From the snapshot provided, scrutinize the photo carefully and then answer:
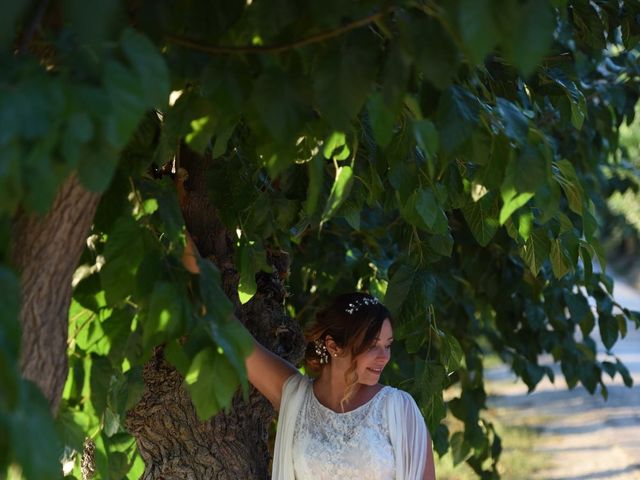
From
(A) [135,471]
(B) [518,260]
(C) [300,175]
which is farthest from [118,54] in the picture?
(B) [518,260]

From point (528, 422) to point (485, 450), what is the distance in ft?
24.0

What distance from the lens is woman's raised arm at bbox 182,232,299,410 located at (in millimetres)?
3475

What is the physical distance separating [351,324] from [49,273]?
165 centimetres

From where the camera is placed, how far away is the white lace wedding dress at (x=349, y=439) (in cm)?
351

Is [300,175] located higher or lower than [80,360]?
lower

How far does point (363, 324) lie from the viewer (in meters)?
3.56

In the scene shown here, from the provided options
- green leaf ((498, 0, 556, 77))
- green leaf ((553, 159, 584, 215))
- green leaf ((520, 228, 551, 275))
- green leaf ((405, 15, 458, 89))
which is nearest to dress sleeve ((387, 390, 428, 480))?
green leaf ((520, 228, 551, 275))

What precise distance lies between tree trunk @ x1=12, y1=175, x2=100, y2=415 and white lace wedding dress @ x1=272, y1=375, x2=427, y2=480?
153 cm

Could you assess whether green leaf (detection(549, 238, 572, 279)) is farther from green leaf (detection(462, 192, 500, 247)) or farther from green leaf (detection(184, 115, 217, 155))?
green leaf (detection(184, 115, 217, 155))

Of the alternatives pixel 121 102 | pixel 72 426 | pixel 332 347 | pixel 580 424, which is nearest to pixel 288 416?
pixel 332 347

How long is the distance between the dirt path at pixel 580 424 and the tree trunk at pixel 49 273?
321 inches

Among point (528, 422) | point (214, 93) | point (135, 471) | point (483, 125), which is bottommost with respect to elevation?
point (528, 422)

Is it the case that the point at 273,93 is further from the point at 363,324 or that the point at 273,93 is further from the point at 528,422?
the point at 528,422

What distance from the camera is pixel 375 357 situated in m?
3.56
